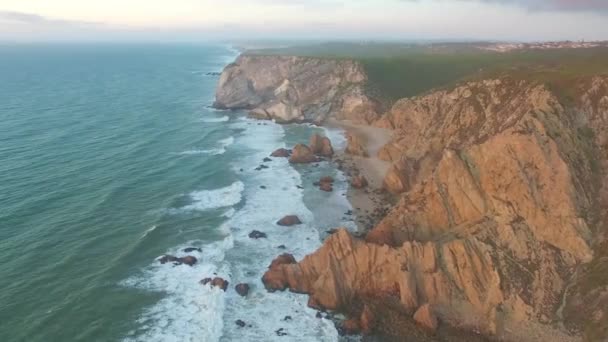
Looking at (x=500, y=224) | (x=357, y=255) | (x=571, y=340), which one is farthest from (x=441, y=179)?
(x=571, y=340)

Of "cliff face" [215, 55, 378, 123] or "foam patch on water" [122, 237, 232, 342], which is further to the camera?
"cliff face" [215, 55, 378, 123]

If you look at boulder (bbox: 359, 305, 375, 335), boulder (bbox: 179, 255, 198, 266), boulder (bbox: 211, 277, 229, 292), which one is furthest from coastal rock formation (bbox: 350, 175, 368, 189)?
boulder (bbox: 359, 305, 375, 335)

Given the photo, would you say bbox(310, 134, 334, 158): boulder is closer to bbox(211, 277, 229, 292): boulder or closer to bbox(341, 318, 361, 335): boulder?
bbox(211, 277, 229, 292): boulder

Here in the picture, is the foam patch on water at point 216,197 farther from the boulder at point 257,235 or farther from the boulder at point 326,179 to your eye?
the boulder at point 326,179

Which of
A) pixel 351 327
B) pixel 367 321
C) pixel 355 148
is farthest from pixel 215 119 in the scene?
pixel 367 321

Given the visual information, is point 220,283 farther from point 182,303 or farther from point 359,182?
point 359,182

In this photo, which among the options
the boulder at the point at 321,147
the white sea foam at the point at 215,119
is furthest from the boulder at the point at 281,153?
the white sea foam at the point at 215,119
